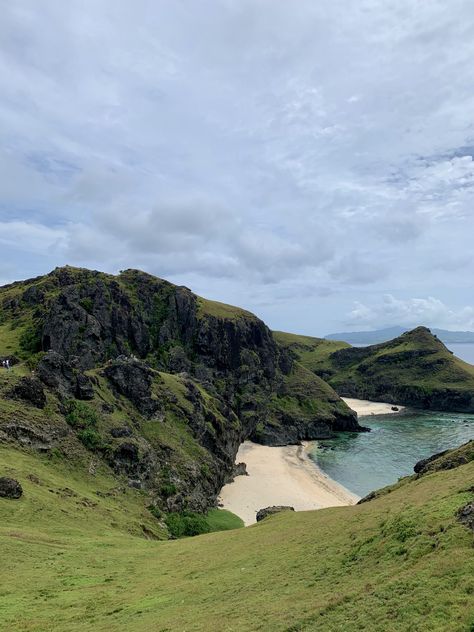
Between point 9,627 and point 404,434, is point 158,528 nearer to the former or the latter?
point 9,627

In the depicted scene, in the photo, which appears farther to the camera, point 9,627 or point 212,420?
point 212,420

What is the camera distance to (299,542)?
111 ft

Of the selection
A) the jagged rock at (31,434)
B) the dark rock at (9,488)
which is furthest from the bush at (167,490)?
the dark rock at (9,488)

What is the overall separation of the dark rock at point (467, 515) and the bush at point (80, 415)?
192 ft

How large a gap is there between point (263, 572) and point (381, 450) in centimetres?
13313

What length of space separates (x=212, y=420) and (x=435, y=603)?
90.3 metres

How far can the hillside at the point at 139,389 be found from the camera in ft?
221

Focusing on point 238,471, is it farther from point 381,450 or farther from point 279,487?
point 381,450

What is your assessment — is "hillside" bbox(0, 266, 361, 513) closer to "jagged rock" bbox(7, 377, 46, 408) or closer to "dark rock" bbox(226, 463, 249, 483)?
"jagged rock" bbox(7, 377, 46, 408)

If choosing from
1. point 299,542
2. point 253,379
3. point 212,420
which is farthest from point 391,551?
point 253,379

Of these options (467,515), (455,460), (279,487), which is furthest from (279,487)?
(467,515)

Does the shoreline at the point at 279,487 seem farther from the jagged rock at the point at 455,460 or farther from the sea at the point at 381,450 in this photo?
the jagged rock at the point at 455,460

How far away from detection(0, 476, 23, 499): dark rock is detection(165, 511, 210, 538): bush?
74.8 ft

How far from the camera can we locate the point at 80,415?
70812 mm
